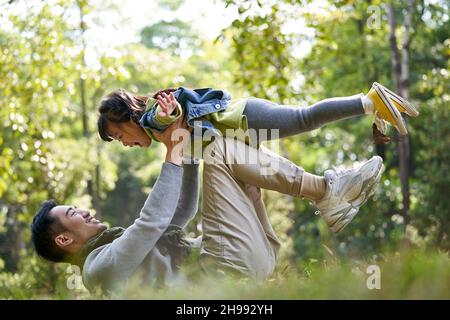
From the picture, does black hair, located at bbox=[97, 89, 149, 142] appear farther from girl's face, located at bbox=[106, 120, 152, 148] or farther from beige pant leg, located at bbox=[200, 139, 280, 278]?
beige pant leg, located at bbox=[200, 139, 280, 278]

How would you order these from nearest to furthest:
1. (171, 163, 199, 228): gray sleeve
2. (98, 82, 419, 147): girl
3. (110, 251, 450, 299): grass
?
(110, 251, 450, 299): grass → (98, 82, 419, 147): girl → (171, 163, 199, 228): gray sleeve

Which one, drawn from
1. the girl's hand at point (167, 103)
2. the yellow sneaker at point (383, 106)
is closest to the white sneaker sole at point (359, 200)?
the yellow sneaker at point (383, 106)

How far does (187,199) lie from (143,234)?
0.56 m

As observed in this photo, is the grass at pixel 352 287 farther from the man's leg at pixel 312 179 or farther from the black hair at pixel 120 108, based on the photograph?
the black hair at pixel 120 108

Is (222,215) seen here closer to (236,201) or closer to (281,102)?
(236,201)

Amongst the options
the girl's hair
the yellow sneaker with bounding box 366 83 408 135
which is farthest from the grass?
the girl's hair

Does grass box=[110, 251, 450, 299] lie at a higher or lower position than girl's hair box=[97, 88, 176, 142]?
lower

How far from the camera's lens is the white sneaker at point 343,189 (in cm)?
278

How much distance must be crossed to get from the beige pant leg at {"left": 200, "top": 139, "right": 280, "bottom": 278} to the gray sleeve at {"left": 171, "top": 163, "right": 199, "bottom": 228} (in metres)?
0.31

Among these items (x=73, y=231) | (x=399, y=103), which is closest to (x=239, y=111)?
(x=399, y=103)

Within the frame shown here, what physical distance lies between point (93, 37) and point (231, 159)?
565cm

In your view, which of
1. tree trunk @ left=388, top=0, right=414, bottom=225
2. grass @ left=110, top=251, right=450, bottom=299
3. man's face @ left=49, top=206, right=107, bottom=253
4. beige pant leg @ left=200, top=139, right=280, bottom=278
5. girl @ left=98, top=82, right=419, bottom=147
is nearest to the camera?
grass @ left=110, top=251, right=450, bottom=299

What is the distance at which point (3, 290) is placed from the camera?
370 cm

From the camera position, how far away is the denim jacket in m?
2.82
